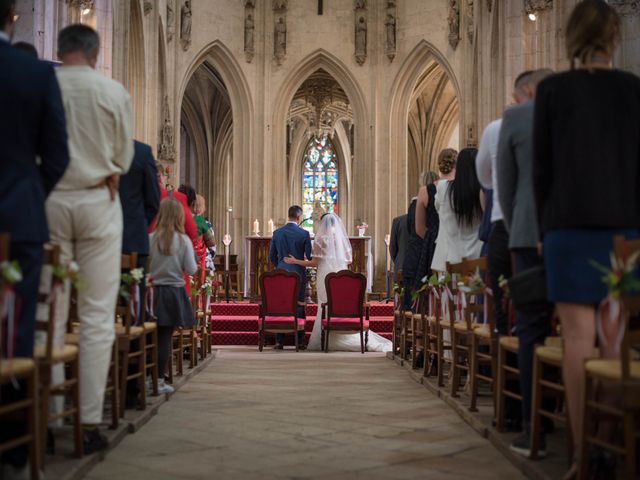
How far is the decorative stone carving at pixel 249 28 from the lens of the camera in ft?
72.3

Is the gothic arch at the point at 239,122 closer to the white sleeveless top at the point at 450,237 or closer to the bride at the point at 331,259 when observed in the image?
the bride at the point at 331,259

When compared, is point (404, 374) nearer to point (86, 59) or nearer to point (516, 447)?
point (516, 447)

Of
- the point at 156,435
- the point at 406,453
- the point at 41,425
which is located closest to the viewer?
the point at 41,425

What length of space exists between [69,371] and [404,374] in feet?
13.5

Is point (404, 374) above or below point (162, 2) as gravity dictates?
below

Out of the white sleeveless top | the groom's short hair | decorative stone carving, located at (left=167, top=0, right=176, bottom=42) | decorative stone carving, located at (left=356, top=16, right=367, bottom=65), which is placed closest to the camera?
the white sleeveless top

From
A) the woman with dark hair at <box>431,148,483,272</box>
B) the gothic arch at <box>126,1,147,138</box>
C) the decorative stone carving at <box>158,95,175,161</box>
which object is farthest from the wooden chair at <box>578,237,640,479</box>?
the decorative stone carving at <box>158,95,175,161</box>

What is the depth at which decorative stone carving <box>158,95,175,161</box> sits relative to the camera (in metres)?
19.2

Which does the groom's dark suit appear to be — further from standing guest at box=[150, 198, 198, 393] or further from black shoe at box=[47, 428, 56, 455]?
black shoe at box=[47, 428, 56, 455]

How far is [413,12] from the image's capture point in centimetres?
2202

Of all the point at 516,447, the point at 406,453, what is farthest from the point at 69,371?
the point at 516,447

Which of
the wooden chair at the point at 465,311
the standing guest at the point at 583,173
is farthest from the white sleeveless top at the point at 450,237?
the standing guest at the point at 583,173

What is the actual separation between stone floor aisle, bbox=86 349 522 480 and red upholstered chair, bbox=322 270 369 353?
145 inches

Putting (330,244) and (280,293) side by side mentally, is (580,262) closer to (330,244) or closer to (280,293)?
(280,293)
